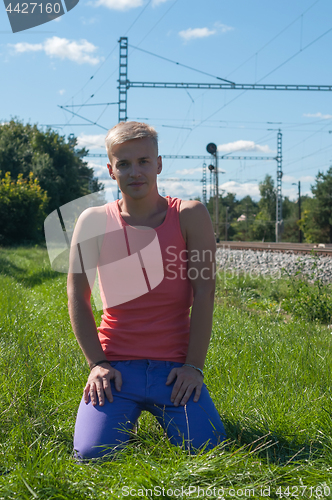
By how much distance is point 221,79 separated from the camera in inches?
810

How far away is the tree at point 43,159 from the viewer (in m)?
35.7

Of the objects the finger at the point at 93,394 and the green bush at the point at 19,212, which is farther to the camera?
the green bush at the point at 19,212

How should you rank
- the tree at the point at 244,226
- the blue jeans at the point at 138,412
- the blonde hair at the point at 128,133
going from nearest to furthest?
the blue jeans at the point at 138,412, the blonde hair at the point at 128,133, the tree at the point at 244,226

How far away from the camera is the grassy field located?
5.49ft

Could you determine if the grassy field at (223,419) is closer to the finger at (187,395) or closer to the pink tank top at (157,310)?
the finger at (187,395)

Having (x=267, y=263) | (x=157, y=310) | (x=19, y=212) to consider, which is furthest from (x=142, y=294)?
(x=19, y=212)

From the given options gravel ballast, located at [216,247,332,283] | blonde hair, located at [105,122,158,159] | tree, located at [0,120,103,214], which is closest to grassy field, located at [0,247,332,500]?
blonde hair, located at [105,122,158,159]

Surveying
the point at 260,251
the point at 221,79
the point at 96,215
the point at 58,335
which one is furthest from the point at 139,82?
the point at 96,215

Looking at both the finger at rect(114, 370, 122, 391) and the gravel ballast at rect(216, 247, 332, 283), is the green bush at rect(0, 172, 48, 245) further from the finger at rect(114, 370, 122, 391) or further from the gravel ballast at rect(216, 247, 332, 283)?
the finger at rect(114, 370, 122, 391)

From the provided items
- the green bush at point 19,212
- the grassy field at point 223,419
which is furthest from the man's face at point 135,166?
the green bush at point 19,212

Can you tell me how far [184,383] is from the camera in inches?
81.4

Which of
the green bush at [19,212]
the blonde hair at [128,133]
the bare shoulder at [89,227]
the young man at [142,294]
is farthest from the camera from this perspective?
the green bush at [19,212]

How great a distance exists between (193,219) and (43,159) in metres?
36.4

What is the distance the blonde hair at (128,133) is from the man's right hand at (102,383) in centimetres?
110
